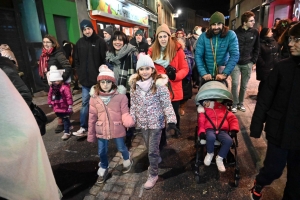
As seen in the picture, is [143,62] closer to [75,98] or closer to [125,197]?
[125,197]

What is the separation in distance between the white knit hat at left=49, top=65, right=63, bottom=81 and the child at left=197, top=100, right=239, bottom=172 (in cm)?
295

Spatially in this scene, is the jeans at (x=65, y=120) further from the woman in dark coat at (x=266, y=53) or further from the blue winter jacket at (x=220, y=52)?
the woman in dark coat at (x=266, y=53)

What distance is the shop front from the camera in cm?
1057

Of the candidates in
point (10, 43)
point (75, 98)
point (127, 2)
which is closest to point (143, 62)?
point (75, 98)

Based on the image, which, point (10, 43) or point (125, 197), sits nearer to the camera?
point (125, 197)

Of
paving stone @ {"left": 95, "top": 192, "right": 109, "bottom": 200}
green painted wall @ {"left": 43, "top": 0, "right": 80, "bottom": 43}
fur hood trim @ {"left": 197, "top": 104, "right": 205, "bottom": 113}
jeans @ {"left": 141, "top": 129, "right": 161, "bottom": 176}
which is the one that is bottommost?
paving stone @ {"left": 95, "top": 192, "right": 109, "bottom": 200}

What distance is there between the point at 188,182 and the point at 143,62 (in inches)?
73.6

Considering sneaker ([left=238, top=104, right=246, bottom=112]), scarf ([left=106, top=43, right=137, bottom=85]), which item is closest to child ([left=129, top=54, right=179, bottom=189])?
scarf ([left=106, top=43, right=137, bottom=85])

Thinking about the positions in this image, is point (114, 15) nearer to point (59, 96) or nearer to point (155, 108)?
point (59, 96)

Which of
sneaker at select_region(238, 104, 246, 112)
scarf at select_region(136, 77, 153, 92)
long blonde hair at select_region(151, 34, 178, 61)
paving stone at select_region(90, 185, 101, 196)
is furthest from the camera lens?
sneaker at select_region(238, 104, 246, 112)

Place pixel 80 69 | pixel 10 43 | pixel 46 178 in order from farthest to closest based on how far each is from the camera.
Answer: pixel 10 43 → pixel 80 69 → pixel 46 178

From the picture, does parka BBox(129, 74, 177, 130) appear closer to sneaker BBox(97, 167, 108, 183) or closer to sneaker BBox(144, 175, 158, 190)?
sneaker BBox(144, 175, 158, 190)

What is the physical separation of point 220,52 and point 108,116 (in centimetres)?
246

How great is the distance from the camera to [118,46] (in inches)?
151
